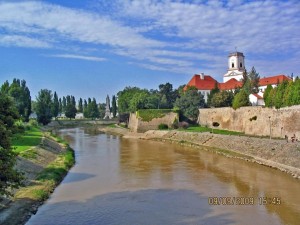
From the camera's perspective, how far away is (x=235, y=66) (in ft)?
220

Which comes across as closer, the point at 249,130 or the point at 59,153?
the point at 59,153

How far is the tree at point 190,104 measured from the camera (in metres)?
47.4

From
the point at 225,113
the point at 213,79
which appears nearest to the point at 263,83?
the point at 213,79

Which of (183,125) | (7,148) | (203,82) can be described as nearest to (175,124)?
(183,125)

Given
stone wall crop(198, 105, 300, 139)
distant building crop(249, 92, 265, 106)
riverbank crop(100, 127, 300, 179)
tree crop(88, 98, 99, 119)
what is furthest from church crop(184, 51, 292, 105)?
tree crop(88, 98, 99, 119)

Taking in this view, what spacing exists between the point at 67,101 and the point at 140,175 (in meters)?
75.9

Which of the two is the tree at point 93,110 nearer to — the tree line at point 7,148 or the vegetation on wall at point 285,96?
the vegetation on wall at point 285,96

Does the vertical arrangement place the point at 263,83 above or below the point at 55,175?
above

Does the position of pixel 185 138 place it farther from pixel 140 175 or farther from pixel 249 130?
pixel 140 175

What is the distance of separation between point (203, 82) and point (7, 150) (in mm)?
53921

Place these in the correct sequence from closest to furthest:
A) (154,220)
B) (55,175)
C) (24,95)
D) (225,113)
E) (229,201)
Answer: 1. (154,220)
2. (229,201)
3. (55,175)
4. (225,113)
5. (24,95)

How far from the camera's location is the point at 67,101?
304 feet

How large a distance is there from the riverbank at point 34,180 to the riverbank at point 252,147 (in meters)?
12.0

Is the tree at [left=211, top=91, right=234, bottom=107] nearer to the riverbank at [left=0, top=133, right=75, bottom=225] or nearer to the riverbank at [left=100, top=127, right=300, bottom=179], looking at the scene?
the riverbank at [left=100, top=127, right=300, bottom=179]
